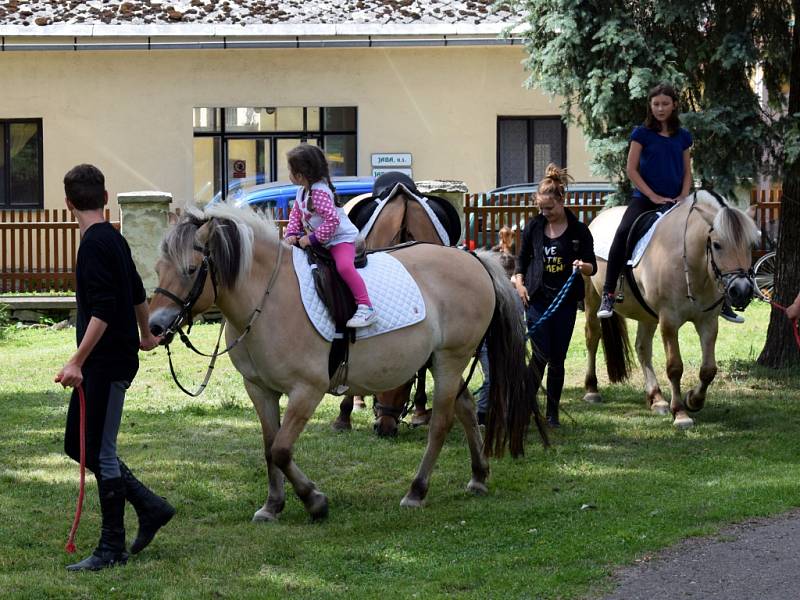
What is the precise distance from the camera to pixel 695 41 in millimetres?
12484

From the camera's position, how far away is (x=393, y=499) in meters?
8.09

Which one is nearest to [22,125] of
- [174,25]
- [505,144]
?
[174,25]

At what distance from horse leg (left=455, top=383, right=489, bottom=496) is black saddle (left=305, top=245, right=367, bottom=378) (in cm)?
113

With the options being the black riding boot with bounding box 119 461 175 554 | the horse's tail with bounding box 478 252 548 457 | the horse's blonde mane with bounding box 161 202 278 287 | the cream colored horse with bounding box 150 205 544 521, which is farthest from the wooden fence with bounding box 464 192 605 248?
the black riding boot with bounding box 119 461 175 554

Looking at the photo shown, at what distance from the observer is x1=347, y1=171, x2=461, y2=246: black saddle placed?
33.9ft

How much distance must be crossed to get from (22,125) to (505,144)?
31.5 ft

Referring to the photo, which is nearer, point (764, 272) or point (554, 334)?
point (554, 334)

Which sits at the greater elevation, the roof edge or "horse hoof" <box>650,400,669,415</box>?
the roof edge

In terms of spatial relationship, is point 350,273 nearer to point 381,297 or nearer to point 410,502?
point 381,297

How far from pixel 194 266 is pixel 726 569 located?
3.17 metres

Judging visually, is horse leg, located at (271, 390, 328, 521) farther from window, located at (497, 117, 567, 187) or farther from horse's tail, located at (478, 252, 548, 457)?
window, located at (497, 117, 567, 187)

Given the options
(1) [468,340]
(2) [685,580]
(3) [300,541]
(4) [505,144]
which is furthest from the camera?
(4) [505,144]

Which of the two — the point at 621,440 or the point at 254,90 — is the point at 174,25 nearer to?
the point at 254,90

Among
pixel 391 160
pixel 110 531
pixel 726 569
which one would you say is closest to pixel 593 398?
pixel 726 569
